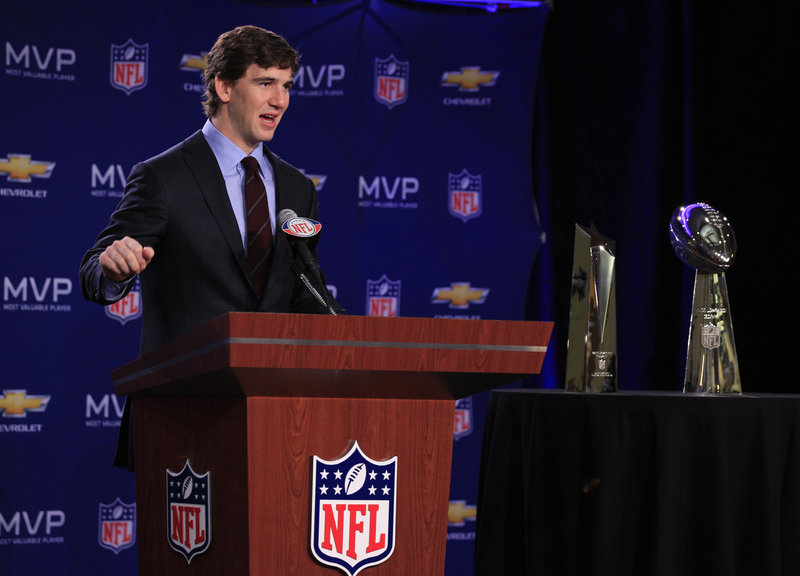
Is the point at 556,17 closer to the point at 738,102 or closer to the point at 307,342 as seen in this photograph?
the point at 738,102

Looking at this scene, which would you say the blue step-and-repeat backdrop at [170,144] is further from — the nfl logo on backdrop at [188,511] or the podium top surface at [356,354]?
the podium top surface at [356,354]

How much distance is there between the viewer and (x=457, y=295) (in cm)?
413

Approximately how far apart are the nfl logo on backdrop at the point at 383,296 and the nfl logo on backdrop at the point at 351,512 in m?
2.74

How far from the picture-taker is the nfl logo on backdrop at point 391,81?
4145 mm

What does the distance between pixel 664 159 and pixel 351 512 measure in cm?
327

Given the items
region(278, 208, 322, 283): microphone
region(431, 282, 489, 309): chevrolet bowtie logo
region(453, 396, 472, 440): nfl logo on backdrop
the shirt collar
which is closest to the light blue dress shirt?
the shirt collar

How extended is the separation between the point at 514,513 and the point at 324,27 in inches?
100

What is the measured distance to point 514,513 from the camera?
2.44 meters

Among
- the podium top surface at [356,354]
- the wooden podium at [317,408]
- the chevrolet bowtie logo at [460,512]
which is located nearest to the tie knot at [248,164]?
the wooden podium at [317,408]

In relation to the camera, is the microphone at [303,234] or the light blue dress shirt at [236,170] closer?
the microphone at [303,234]

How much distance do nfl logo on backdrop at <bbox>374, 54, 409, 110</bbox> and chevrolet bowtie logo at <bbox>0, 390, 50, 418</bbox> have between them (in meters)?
2.00

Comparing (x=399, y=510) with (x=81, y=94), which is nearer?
(x=399, y=510)

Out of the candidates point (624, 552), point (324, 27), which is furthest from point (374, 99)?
point (624, 552)

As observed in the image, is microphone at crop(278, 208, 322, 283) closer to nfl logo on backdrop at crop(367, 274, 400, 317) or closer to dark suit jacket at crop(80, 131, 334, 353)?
dark suit jacket at crop(80, 131, 334, 353)
